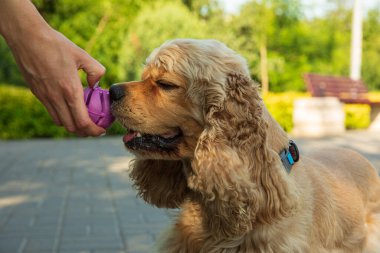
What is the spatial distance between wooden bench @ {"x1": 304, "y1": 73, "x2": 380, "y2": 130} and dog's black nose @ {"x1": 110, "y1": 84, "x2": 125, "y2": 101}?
1609 cm

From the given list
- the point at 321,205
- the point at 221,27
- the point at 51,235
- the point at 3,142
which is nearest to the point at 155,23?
the point at 221,27

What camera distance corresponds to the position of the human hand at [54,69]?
230cm

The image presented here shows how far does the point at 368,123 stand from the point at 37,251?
51.9 feet

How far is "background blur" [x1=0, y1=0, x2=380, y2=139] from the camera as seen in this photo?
16.6m

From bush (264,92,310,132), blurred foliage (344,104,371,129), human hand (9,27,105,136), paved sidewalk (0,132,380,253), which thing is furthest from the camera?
blurred foliage (344,104,371,129)

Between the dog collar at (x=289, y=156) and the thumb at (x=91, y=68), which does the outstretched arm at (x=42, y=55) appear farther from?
the dog collar at (x=289, y=156)

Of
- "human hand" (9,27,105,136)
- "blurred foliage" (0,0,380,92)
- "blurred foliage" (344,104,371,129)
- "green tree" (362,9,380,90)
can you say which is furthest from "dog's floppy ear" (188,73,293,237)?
"green tree" (362,9,380,90)

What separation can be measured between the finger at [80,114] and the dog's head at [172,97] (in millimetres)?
334

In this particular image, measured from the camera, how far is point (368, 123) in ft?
62.0

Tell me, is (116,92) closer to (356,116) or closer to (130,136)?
(130,136)

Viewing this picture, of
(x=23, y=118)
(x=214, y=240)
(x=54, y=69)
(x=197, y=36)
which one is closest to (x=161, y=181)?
(x=214, y=240)

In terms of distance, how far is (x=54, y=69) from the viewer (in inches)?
91.1

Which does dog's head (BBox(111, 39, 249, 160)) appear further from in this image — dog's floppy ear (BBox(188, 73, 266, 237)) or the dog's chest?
the dog's chest

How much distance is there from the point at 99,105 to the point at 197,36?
1957 cm
